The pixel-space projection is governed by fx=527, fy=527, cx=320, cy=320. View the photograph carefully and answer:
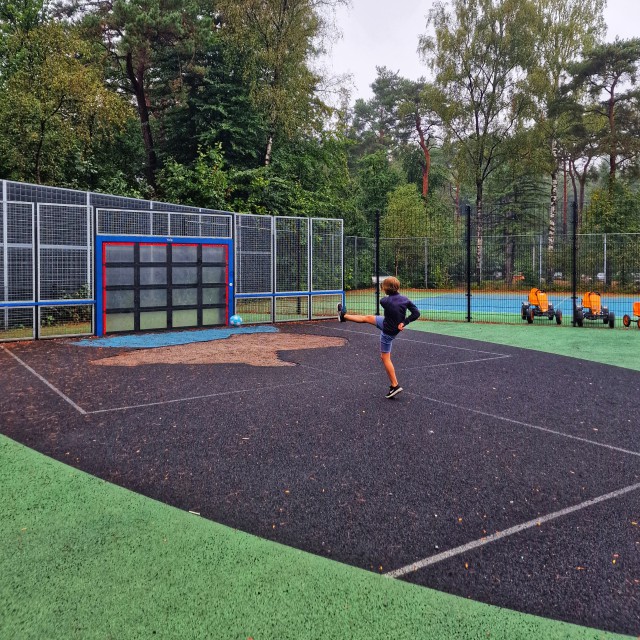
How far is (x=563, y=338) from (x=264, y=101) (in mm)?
17300

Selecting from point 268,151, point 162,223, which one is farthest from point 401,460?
point 268,151

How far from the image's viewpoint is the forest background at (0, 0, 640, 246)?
1722 cm

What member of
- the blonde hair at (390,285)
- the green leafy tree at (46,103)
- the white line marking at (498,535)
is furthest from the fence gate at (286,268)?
the white line marking at (498,535)

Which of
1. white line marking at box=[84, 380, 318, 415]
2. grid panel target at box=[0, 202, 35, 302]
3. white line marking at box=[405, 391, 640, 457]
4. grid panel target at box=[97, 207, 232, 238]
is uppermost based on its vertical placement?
grid panel target at box=[97, 207, 232, 238]

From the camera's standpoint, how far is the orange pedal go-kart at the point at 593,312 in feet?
44.5

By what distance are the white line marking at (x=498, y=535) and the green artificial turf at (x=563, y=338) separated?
5.55 metres

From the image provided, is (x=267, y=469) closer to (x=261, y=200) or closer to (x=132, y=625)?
(x=132, y=625)

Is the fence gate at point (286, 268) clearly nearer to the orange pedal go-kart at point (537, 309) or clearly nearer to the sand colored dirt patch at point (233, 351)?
the sand colored dirt patch at point (233, 351)

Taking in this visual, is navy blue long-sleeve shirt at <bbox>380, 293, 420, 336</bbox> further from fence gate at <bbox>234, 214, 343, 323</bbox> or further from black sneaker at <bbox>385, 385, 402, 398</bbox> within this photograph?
fence gate at <bbox>234, 214, 343, 323</bbox>

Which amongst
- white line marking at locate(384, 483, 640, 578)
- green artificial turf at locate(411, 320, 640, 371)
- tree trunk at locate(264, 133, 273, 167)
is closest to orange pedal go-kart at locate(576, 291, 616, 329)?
green artificial turf at locate(411, 320, 640, 371)

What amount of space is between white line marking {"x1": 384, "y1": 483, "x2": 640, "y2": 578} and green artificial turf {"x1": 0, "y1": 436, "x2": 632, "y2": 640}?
158 mm

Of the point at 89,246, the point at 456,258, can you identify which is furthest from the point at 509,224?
the point at 89,246

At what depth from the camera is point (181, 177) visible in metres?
20.2

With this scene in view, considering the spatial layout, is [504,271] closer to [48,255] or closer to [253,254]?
[253,254]
